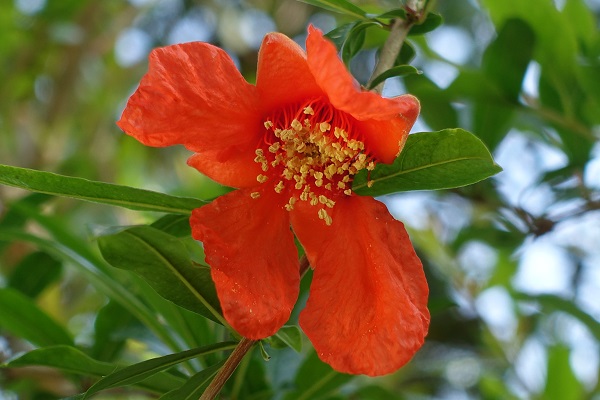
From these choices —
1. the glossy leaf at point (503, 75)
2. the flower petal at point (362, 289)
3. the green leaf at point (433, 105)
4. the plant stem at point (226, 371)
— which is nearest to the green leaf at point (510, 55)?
the glossy leaf at point (503, 75)

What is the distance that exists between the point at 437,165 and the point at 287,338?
0.88ft

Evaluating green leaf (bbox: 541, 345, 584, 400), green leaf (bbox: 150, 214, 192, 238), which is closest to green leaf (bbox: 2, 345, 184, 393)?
green leaf (bbox: 150, 214, 192, 238)

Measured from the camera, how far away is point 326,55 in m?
0.71

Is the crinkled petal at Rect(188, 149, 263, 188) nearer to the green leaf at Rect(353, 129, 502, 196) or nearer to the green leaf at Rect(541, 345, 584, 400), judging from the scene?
the green leaf at Rect(353, 129, 502, 196)

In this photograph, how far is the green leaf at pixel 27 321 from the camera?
118 centimetres

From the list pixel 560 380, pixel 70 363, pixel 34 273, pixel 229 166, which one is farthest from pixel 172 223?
pixel 560 380

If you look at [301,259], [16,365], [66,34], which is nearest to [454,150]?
[301,259]

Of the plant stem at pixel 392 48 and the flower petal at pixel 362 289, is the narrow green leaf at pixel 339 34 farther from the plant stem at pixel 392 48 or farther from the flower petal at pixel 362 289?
the flower petal at pixel 362 289

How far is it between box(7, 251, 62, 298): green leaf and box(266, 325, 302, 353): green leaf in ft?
2.56

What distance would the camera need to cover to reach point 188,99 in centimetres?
81

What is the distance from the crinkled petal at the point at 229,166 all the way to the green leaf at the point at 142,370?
7.9 inches

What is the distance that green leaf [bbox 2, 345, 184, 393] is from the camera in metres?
0.89

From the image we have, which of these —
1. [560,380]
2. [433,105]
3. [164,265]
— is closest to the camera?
[164,265]

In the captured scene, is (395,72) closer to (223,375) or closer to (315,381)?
(223,375)
